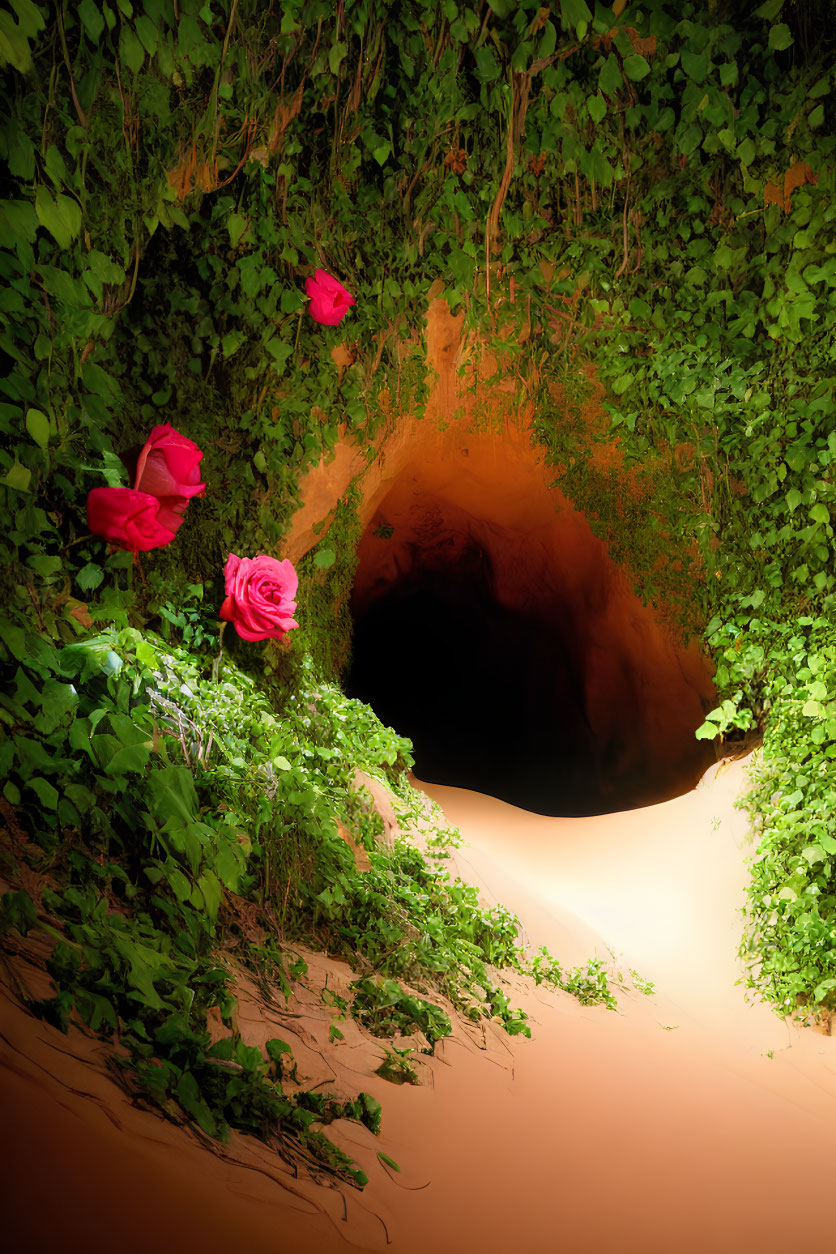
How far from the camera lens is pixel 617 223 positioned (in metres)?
3.79

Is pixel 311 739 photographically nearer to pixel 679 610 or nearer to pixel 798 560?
pixel 798 560

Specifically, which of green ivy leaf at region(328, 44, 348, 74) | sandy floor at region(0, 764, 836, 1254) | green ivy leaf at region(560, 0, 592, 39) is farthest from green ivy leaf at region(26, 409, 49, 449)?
green ivy leaf at region(560, 0, 592, 39)

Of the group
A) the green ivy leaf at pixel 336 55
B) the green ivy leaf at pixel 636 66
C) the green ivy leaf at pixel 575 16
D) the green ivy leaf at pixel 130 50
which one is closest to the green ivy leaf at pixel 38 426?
the green ivy leaf at pixel 130 50

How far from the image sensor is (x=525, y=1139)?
182 centimetres

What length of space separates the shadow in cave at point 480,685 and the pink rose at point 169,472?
6.69 m

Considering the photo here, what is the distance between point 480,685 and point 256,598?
857 cm

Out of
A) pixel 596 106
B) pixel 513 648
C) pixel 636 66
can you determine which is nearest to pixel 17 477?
pixel 596 106

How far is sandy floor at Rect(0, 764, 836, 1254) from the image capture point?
3.10ft

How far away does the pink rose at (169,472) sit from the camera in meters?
2.37

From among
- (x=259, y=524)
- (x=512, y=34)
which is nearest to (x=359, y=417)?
(x=259, y=524)

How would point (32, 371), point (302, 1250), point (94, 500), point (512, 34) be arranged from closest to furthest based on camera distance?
point (302, 1250), point (32, 371), point (94, 500), point (512, 34)

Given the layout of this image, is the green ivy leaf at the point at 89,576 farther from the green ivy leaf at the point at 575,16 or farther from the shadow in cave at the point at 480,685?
the shadow in cave at the point at 480,685

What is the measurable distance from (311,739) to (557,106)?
3.04 m

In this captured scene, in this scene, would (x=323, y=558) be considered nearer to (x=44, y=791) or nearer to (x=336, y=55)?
(x=336, y=55)
